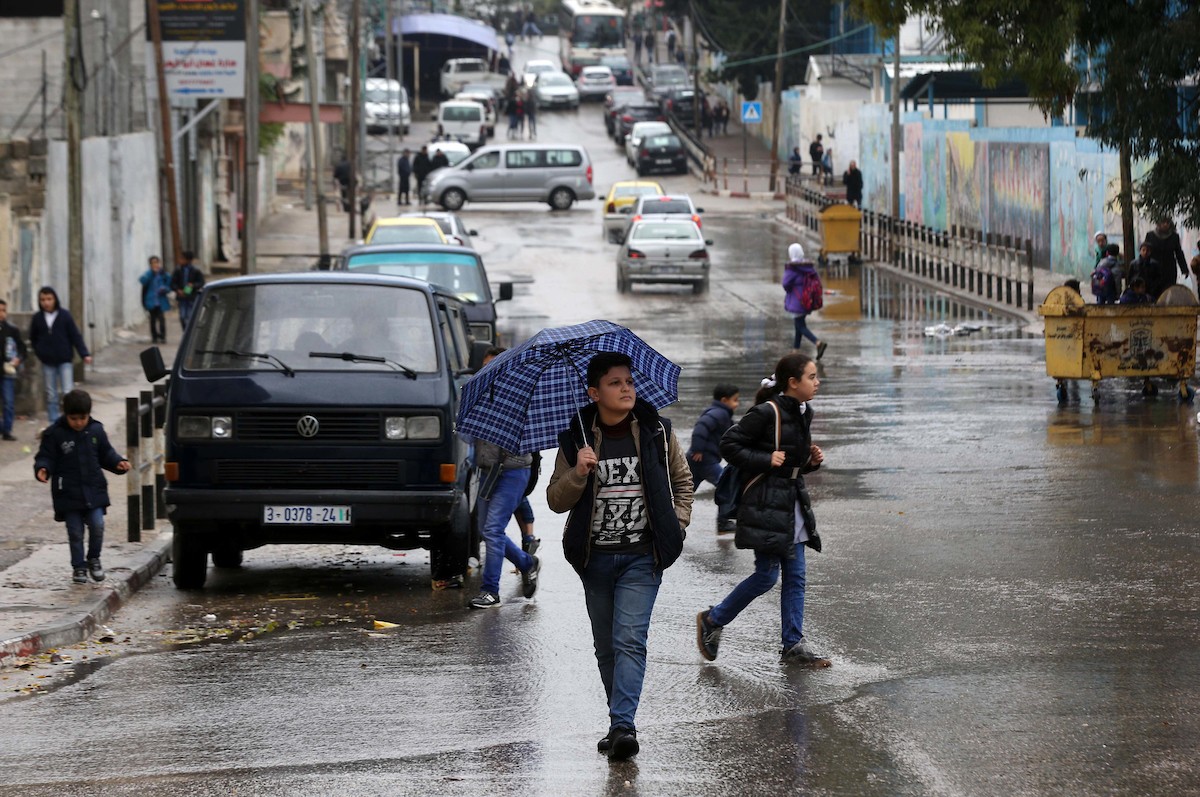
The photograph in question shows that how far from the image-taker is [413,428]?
11.2 m

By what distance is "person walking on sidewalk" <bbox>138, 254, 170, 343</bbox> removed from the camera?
28.2 metres

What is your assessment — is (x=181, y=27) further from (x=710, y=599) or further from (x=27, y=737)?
(x=27, y=737)

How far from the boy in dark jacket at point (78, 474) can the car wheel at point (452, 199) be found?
4604 cm

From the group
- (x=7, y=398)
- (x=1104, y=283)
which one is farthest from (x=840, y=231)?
(x=7, y=398)

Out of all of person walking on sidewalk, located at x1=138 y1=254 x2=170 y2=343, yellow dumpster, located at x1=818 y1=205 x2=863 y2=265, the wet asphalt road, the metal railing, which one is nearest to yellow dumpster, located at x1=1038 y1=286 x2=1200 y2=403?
the wet asphalt road

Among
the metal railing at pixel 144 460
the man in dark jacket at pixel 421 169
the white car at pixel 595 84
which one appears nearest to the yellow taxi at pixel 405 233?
the metal railing at pixel 144 460

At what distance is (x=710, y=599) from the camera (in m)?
11.0

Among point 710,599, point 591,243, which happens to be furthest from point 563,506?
point 591,243

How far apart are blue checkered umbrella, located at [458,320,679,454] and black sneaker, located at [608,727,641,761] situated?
50.7 inches

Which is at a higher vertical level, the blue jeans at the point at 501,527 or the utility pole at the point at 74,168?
the utility pole at the point at 74,168

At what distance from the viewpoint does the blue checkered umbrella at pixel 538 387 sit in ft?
25.3

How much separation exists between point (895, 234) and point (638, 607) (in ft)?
116

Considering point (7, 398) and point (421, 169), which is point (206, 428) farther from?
point (421, 169)

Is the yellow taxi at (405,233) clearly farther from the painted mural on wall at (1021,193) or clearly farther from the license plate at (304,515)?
the license plate at (304,515)
